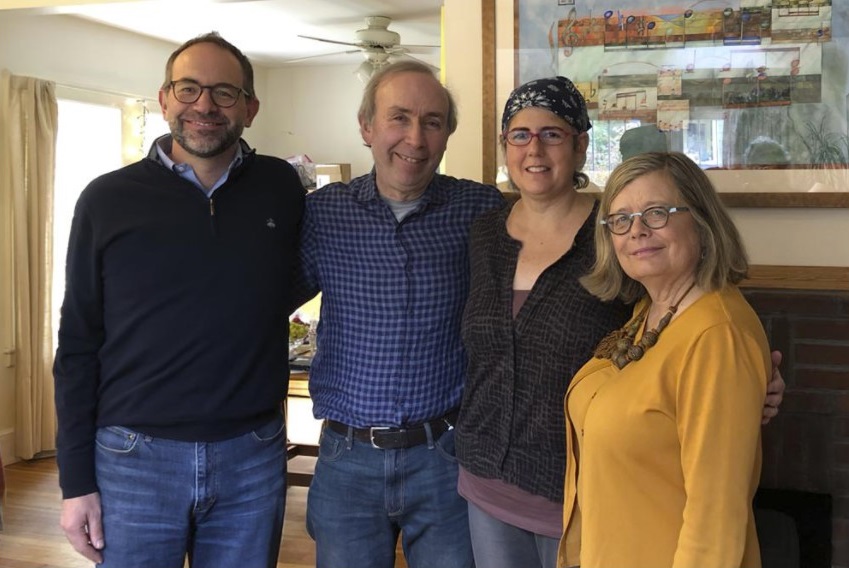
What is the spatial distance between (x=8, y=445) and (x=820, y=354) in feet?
14.8

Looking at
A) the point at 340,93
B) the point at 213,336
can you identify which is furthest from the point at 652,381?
the point at 340,93

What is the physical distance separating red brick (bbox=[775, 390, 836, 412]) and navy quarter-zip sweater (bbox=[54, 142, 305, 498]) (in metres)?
Answer: 1.35

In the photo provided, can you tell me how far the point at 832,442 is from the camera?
2098 mm

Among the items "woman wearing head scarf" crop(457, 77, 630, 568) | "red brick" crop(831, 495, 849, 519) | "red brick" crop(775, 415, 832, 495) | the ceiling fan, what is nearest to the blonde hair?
"woman wearing head scarf" crop(457, 77, 630, 568)

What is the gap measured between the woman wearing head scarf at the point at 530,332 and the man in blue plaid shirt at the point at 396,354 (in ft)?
0.35

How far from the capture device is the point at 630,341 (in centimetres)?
143

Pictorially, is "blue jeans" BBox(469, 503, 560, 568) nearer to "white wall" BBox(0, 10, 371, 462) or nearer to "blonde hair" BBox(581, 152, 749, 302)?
"blonde hair" BBox(581, 152, 749, 302)

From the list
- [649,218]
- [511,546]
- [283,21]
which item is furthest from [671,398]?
[283,21]

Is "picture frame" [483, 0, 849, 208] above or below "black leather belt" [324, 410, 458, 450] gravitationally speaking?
above

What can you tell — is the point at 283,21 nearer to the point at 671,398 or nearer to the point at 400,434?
the point at 400,434

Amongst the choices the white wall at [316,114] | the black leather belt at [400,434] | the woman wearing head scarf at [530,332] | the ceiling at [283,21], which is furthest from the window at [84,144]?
the woman wearing head scarf at [530,332]

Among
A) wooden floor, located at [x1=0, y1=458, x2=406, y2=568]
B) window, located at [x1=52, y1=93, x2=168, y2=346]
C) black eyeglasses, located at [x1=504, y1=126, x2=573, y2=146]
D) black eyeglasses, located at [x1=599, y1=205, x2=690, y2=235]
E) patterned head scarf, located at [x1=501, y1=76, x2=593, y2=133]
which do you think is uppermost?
window, located at [x1=52, y1=93, x2=168, y2=346]

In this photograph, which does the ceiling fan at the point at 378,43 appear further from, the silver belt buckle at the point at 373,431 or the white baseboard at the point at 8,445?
the silver belt buckle at the point at 373,431

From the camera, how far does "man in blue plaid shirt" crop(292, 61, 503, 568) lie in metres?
1.78
